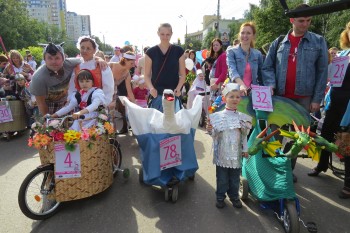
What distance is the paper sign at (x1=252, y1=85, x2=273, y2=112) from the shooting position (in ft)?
10.2

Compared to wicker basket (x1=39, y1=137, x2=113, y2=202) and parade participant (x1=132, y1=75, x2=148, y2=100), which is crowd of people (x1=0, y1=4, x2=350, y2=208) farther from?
parade participant (x1=132, y1=75, x2=148, y2=100)

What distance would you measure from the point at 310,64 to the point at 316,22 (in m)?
24.5

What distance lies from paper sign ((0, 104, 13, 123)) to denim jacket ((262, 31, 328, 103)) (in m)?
5.38

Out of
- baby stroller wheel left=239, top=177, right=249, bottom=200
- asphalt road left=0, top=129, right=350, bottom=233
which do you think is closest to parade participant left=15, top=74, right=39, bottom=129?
asphalt road left=0, top=129, right=350, bottom=233

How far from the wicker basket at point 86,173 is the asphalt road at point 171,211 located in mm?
232

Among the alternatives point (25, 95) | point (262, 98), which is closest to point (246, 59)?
point (262, 98)

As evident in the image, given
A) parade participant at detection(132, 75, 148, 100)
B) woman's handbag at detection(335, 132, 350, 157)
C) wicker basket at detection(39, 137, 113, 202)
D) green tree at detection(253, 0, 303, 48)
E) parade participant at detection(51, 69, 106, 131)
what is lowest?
wicker basket at detection(39, 137, 113, 202)

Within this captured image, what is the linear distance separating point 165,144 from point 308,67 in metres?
1.88

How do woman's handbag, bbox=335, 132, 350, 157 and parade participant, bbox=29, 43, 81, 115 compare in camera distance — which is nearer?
woman's handbag, bbox=335, 132, 350, 157

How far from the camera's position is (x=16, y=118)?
6.30 metres

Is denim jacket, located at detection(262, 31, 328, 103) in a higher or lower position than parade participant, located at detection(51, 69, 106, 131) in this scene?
higher

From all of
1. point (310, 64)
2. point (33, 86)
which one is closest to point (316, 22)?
point (310, 64)

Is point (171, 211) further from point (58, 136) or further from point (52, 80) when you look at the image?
point (52, 80)

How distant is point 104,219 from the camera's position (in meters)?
2.99
